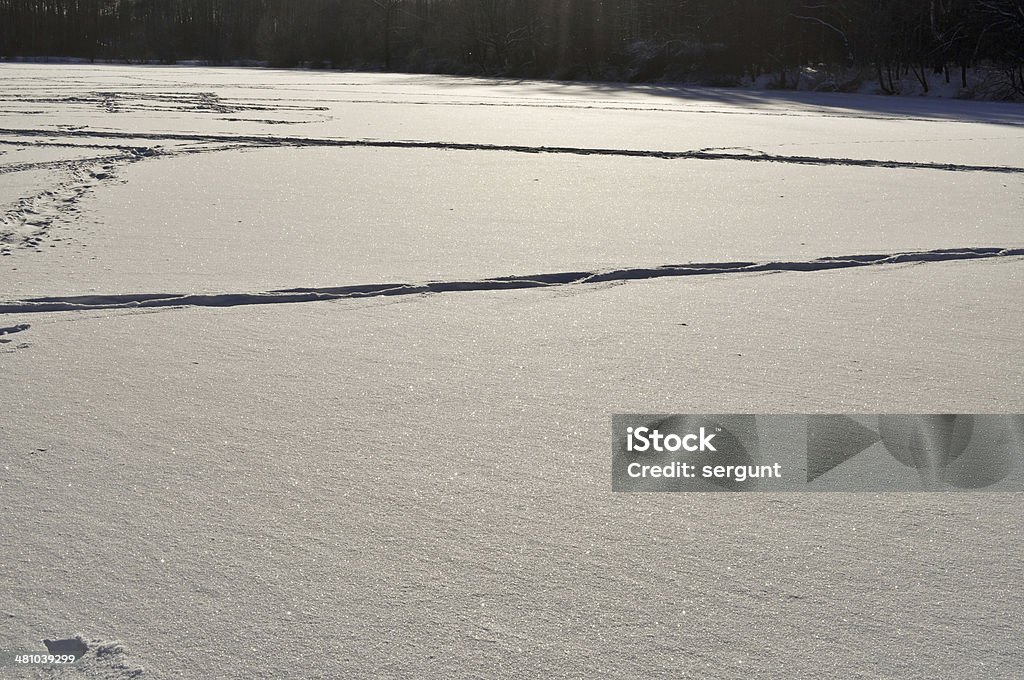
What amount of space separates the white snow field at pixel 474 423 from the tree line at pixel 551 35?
22.1 meters

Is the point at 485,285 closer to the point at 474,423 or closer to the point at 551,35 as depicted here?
the point at 474,423

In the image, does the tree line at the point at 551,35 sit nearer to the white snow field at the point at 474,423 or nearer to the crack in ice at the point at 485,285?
the crack in ice at the point at 485,285

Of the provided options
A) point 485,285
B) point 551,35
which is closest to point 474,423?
point 485,285

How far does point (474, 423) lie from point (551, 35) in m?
35.7

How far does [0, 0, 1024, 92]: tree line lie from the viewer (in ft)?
83.8

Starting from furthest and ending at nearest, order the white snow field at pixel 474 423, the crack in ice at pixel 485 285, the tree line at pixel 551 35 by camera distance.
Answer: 1. the tree line at pixel 551 35
2. the crack in ice at pixel 485 285
3. the white snow field at pixel 474 423

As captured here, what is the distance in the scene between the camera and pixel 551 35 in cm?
3625

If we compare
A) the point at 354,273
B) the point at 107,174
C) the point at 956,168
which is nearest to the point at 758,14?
the point at 956,168

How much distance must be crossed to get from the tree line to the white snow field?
2211cm

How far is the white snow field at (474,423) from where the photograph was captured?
149cm

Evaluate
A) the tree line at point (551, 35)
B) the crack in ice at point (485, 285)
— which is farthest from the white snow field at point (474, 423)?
the tree line at point (551, 35)

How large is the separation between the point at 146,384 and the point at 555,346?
1080 mm

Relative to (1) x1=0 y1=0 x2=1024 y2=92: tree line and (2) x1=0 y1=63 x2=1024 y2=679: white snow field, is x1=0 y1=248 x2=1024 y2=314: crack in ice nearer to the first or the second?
(2) x1=0 y1=63 x2=1024 y2=679: white snow field

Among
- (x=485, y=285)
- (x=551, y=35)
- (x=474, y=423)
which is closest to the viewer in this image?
(x=474, y=423)
